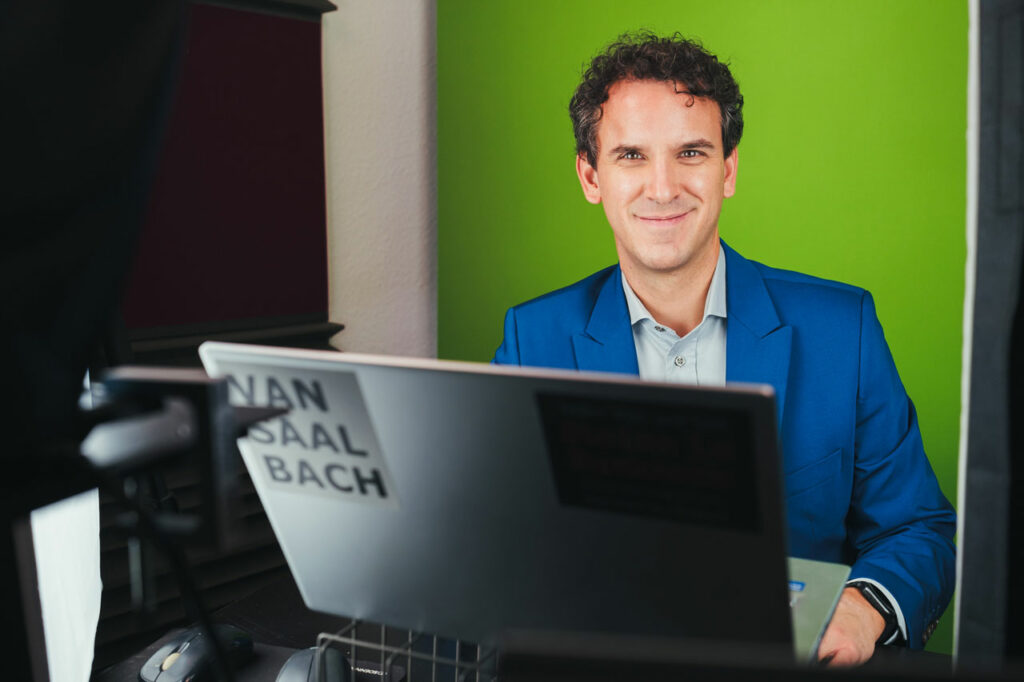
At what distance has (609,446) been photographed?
0.59 metres

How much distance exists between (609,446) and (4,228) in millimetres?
403

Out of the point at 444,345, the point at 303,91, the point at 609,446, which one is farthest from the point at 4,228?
the point at 444,345

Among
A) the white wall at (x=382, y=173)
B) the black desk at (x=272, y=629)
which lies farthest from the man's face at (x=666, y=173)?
the white wall at (x=382, y=173)

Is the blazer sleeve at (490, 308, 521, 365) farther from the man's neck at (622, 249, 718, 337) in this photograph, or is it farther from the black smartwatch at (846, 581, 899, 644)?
the black smartwatch at (846, 581, 899, 644)

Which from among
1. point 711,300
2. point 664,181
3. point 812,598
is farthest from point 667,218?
point 812,598

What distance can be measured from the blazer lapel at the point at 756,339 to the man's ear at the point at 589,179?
43 centimetres

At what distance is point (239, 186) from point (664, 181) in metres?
1.10

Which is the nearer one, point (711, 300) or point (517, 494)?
point (517, 494)

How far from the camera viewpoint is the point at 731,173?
1.74m

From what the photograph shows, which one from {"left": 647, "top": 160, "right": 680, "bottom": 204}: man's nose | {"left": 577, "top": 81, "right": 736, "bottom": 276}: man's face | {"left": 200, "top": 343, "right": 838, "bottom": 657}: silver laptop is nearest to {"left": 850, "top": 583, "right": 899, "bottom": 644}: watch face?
{"left": 200, "top": 343, "right": 838, "bottom": 657}: silver laptop

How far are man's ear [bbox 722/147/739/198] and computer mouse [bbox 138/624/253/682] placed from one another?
1.27 m

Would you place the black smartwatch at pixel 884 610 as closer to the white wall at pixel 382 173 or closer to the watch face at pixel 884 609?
the watch face at pixel 884 609

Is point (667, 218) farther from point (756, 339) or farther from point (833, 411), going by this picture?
point (833, 411)

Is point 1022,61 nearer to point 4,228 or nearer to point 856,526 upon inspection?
point 4,228
